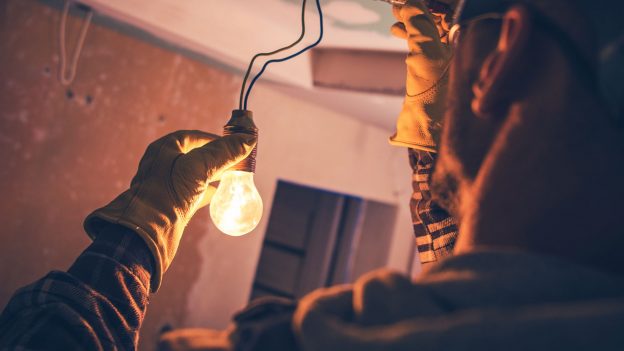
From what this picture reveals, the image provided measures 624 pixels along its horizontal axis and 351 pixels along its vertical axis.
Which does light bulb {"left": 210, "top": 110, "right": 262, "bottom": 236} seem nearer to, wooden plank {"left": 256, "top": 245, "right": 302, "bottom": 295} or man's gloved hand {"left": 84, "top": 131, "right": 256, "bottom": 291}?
man's gloved hand {"left": 84, "top": 131, "right": 256, "bottom": 291}

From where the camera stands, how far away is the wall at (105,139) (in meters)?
1.45

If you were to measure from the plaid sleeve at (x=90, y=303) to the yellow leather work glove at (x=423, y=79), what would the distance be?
59 centimetres

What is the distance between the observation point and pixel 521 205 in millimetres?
418

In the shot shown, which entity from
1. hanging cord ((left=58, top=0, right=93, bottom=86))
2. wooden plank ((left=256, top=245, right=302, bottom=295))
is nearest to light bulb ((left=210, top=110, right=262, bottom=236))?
hanging cord ((left=58, top=0, right=93, bottom=86))

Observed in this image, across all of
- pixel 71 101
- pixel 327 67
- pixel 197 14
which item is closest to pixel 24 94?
pixel 71 101

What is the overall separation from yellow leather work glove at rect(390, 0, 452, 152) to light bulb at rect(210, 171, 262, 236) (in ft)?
1.09

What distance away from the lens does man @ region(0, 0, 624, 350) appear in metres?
0.33

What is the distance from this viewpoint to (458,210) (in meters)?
0.52

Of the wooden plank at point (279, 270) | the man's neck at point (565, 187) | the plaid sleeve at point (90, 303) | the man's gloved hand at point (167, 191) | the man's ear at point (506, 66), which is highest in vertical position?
the man's ear at point (506, 66)

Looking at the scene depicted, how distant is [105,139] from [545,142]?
61.9 inches

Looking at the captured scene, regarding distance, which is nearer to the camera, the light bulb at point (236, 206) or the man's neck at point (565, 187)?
the man's neck at point (565, 187)

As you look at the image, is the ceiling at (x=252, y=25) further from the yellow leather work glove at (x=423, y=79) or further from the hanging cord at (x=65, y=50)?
the yellow leather work glove at (x=423, y=79)

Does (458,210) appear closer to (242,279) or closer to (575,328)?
(575,328)

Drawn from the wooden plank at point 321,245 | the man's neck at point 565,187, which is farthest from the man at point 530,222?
the wooden plank at point 321,245
